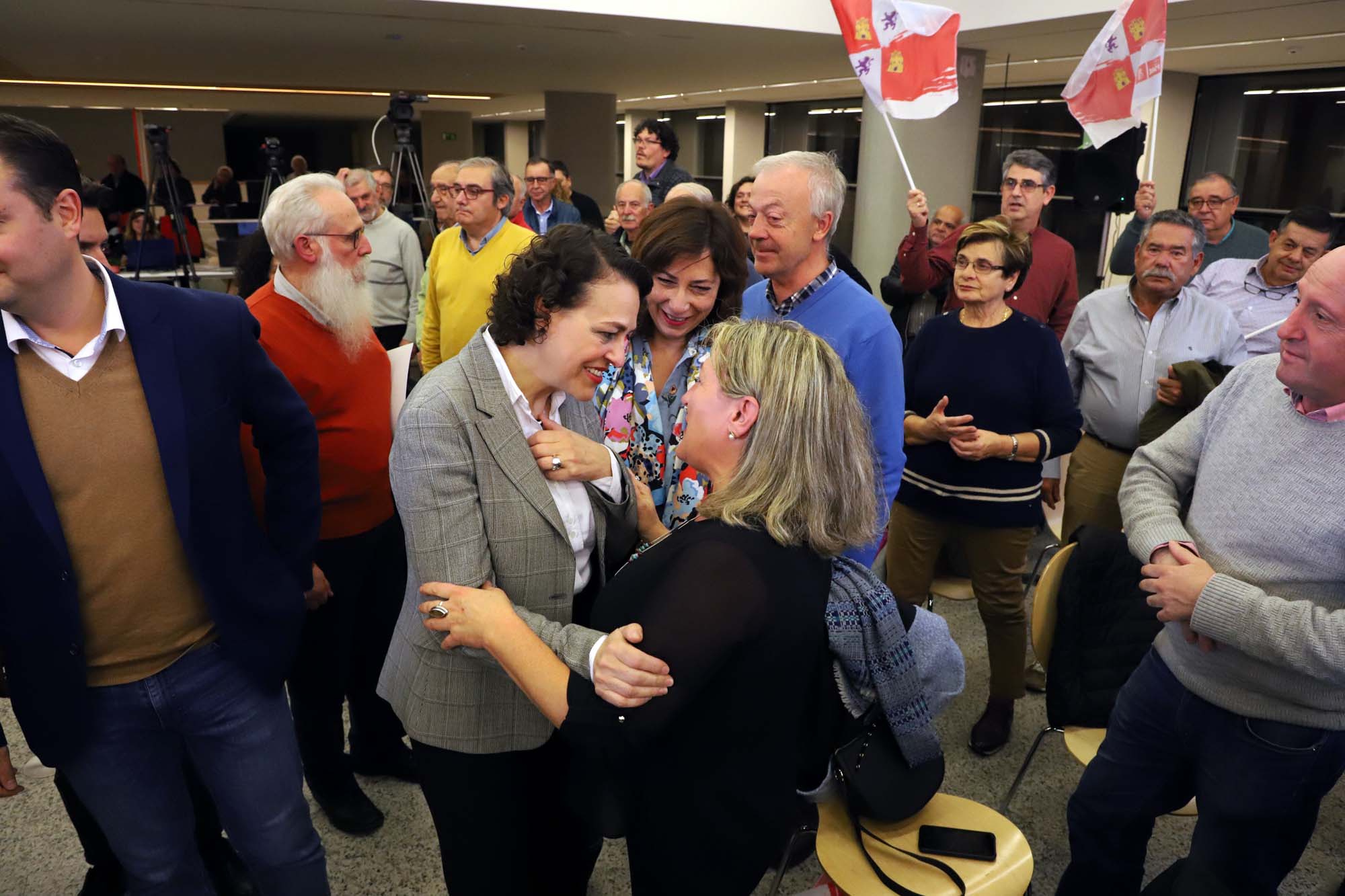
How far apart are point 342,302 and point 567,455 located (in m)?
1.05

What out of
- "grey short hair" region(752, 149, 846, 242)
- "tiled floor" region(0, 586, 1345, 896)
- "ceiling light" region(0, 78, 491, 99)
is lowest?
"tiled floor" region(0, 586, 1345, 896)

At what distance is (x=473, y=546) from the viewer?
1.46 meters

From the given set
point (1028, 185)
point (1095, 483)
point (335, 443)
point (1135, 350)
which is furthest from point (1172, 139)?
Result: point (335, 443)

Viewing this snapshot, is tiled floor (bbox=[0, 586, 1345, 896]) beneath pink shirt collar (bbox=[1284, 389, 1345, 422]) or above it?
beneath

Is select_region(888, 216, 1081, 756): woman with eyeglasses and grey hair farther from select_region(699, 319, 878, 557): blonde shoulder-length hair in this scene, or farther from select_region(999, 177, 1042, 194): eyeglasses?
select_region(699, 319, 878, 557): blonde shoulder-length hair

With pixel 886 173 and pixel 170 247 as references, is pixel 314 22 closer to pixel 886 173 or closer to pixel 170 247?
pixel 170 247

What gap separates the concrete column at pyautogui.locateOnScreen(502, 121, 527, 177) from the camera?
24.8m

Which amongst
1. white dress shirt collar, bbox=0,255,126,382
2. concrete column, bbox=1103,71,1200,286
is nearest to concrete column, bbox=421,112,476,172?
concrete column, bbox=1103,71,1200,286

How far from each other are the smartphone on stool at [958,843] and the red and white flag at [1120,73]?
3.46 meters

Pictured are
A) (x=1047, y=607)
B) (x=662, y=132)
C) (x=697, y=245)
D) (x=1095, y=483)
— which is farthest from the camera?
(x=662, y=132)

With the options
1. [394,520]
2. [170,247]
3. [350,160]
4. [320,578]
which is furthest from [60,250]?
[350,160]

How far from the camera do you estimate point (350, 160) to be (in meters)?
27.7

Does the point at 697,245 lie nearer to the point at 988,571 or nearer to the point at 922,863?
the point at 922,863

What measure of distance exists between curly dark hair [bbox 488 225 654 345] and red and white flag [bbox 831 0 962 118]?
2722 mm
